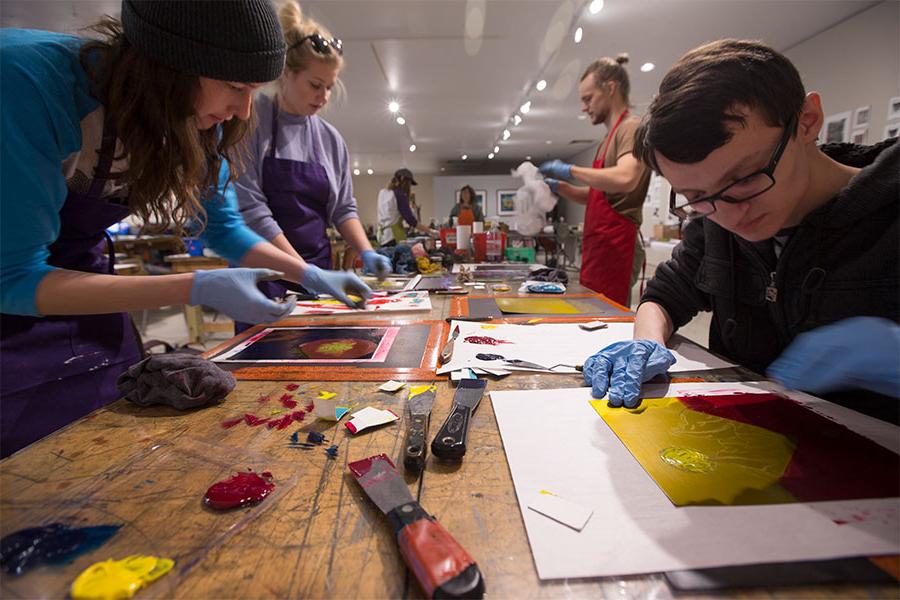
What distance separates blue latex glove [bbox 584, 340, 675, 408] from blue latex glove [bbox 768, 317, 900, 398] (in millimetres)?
239

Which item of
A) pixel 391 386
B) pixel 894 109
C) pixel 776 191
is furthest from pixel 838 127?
pixel 391 386

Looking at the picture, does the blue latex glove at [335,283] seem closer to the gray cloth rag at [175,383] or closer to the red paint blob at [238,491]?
the gray cloth rag at [175,383]

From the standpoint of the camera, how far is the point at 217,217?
1.29 meters

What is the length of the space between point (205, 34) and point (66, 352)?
29.8 inches

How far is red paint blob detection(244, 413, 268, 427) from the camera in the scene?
0.70 metres

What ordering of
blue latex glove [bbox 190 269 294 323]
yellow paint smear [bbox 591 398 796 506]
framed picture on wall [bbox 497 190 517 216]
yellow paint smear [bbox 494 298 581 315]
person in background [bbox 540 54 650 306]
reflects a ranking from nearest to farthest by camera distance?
yellow paint smear [bbox 591 398 796 506], blue latex glove [bbox 190 269 294 323], yellow paint smear [bbox 494 298 581 315], person in background [bbox 540 54 650 306], framed picture on wall [bbox 497 190 517 216]

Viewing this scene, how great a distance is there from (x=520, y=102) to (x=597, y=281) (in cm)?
520

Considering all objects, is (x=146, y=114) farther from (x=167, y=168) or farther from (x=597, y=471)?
(x=597, y=471)

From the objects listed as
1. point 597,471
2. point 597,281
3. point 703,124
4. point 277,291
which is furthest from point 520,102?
point 597,471

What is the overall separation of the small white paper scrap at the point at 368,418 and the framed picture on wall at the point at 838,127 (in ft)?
16.3

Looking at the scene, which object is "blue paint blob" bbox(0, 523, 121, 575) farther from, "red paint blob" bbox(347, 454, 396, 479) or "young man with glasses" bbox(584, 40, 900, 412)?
"young man with glasses" bbox(584, 40, 900, 412)

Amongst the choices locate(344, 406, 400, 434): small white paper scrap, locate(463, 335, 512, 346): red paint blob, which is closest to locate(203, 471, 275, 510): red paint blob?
locate(344, 406, 400, 434): small white paper scrap

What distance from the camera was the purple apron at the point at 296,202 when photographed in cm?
162

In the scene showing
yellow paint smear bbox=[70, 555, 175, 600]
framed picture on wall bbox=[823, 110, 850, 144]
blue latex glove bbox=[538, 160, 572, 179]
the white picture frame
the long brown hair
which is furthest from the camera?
framed picture on wall bbox=[823, 110, 850, 144]
